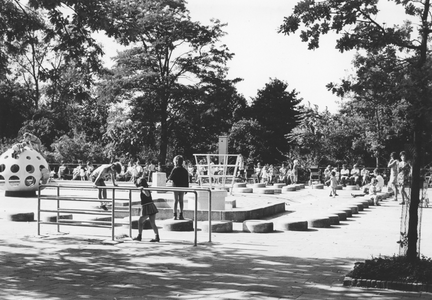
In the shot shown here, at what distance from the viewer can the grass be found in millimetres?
7520

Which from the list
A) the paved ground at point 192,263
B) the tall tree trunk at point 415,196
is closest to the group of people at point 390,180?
the tall tree trunk at point 415,196

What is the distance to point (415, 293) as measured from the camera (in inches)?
290

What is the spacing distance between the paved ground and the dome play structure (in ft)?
32.7

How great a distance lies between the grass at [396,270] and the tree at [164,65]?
117ft

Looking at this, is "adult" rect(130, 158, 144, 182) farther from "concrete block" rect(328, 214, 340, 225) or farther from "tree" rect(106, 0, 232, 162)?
"concrete block" rect(328, 214, 340, 225)

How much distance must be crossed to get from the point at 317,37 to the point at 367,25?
2.35 ft

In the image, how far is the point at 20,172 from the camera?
24.4 m

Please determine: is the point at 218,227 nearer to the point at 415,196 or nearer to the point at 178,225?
Result: the point at 178,225

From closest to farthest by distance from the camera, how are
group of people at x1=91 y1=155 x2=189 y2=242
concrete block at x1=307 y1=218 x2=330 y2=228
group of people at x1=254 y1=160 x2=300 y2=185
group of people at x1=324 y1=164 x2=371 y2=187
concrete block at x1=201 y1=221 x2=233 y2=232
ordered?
group of people at x1=91 y1=155 x2=189 y2=242 < concrete block at x1=201 y1=221 x2=233 y2=232 < concrete block at x1=307 y1=218 x2=330 y2=228 < group of people at x1=324 y1=164 x2=371 y2=187 < group of people at x1=254 y1=160 x2=300 y2=185

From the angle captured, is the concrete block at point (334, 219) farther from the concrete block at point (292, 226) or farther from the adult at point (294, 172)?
the adult at point (294, 172)

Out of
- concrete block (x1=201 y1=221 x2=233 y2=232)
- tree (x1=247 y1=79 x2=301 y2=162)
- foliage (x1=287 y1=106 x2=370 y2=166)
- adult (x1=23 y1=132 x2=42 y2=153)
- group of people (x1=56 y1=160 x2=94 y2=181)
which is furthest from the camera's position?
tree (x1=247 y1=79 x2=301 y2=162)

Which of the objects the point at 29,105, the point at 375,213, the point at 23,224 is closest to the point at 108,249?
the point at 23,224

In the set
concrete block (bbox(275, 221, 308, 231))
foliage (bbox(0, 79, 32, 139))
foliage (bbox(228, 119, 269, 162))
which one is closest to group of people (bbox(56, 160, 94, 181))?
foliage (bbox(0, 79, 32, 139))

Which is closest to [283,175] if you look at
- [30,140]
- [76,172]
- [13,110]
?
[76,172]
